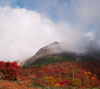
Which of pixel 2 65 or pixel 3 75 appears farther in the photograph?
pixel 2 65

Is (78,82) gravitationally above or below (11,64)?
below

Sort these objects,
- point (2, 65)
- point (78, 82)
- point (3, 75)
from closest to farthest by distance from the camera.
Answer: point (3, 75) < point (2, 65) < point (78, 82)

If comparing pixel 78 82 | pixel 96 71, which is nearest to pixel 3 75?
pixel 78 82

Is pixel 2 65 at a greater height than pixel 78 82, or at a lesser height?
greater

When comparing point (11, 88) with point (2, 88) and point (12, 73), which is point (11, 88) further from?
point (12, 73)

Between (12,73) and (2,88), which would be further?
(12,73)

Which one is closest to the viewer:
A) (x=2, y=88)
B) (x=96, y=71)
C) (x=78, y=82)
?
(x=2, y=88)

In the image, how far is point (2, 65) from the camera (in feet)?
207

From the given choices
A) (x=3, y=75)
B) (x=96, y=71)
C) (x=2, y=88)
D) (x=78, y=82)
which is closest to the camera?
(x=2, y=88)

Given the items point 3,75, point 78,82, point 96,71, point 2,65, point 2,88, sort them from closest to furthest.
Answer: point 2,88 < point 3,75 < point 2,65 < point 78,82 < point 96,71

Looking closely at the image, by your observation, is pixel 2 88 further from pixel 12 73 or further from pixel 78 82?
pixel 78 82

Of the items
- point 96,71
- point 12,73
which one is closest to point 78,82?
point 12,73

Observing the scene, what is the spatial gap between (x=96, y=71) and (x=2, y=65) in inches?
4150

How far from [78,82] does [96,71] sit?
66.5m
